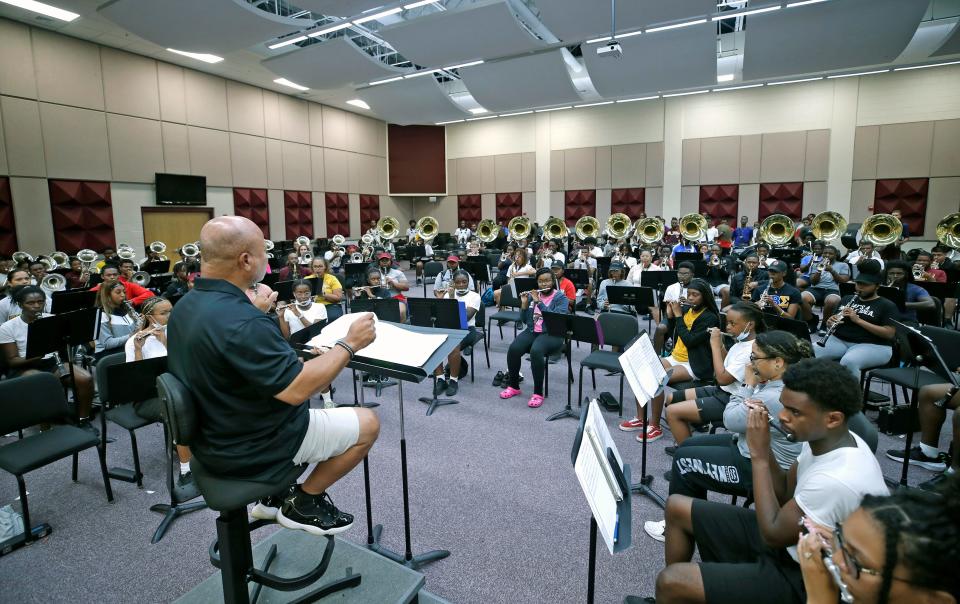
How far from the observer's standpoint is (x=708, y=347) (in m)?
4.68

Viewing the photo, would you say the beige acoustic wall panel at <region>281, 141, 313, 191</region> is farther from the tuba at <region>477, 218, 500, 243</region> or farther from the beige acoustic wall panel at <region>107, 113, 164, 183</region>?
the tuba at <region>477, 218, 500, 243</region>

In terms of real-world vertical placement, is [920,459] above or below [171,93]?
below

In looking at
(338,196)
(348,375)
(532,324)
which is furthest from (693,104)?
(348,375)

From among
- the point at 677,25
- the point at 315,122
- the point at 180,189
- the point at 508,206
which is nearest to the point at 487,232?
the point at 508,206

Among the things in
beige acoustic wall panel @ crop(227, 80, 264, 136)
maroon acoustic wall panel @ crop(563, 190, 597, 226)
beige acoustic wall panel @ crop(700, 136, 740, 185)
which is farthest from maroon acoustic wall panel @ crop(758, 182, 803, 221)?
Result: beige acoustic wall panel @ crop(227, 80, 264, 136)

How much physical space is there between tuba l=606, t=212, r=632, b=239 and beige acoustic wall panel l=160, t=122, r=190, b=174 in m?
12.8

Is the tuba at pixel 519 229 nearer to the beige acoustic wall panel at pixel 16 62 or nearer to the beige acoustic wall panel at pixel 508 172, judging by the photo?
the beige acoustic wall panel at pixel 508 172

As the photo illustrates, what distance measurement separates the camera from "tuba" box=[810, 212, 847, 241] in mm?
12430

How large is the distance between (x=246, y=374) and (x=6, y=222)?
13931 millimetres

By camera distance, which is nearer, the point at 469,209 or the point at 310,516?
the point at 310,516

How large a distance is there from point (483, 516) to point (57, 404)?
3.42 metres

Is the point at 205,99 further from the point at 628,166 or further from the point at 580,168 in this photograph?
the point at 628,166

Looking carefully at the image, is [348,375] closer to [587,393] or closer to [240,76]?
[587,393]

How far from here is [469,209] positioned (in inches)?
904
